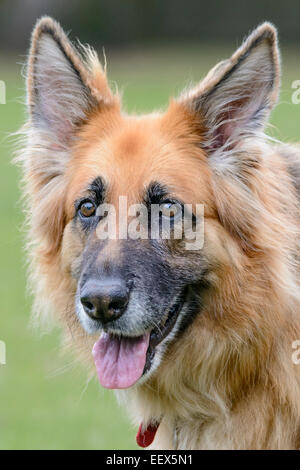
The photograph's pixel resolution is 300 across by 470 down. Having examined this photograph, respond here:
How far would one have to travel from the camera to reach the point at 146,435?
17.0ft

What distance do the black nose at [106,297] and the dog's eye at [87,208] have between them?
58cm

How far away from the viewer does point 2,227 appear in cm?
1483

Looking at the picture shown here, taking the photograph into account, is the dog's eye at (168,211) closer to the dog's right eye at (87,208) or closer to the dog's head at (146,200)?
the dog's head at (146,200)

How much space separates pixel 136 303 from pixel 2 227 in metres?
10.8

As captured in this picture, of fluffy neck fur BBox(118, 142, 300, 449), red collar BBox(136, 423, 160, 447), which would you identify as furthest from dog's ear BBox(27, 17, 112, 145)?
red collar BBox(136, 423, 160, 447)

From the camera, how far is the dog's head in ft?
14.7

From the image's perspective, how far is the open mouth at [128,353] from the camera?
4.55 m

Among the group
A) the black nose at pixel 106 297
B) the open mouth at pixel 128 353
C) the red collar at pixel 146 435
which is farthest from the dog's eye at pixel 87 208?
the red collar at pixel 146 435

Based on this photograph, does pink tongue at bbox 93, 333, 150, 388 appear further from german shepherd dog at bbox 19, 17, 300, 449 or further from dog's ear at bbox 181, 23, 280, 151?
dog's ear at bbox 181, 23, 280, 151

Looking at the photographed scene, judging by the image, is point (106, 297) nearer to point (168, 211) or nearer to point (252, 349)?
point (168, 211)

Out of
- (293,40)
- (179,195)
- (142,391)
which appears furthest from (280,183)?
(293,40)
